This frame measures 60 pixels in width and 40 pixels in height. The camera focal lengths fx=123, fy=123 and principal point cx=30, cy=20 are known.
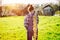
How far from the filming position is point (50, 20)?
1.38 meters

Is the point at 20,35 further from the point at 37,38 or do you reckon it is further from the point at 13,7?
the point at 13,7

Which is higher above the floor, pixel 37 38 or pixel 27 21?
pixel 27 21

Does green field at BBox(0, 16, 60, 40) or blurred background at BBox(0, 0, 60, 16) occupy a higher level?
blurred background at BBox(0, 0, 60, 16)

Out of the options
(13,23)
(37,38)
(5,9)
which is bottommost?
(37,38)

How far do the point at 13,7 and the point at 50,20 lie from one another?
1.44 feet

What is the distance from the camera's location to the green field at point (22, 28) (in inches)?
53.2

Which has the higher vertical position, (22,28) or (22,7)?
(22,7)

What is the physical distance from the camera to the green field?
1353mm

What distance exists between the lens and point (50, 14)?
1.39m

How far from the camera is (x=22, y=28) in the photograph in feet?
4.47

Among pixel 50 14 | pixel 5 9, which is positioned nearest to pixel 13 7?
pixel 5 9

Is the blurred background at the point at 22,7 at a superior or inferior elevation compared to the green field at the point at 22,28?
superior

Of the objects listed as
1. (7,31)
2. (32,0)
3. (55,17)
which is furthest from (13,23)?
(55,17)

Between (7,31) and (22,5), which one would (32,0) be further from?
(7,31)
